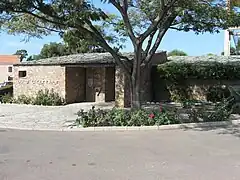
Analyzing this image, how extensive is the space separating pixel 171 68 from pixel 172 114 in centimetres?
987

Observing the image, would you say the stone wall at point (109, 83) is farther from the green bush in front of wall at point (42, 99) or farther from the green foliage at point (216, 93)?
the green foliage at point (216, 93)

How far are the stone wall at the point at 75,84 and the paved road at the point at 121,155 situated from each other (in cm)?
1004

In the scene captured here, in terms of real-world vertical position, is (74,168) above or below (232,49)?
below

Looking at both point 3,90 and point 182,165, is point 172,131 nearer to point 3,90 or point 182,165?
point 182,165

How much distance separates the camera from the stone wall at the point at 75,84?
20938 millimetres

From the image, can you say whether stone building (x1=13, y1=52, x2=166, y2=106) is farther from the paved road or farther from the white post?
the white post

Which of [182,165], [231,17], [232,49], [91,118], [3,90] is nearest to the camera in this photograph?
[182,165]

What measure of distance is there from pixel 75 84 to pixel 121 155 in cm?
1430

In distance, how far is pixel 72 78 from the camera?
2134 cm

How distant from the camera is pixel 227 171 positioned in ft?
20.7

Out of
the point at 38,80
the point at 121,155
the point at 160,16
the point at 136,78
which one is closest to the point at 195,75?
the point at 136,78

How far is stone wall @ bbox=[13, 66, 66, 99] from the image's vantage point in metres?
20.9

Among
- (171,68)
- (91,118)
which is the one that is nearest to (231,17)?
(91,118)

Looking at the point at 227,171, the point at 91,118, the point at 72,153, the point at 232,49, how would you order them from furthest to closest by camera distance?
the point at 232,49, the point at 91,118, the point at 72,153, the point at 227,171
